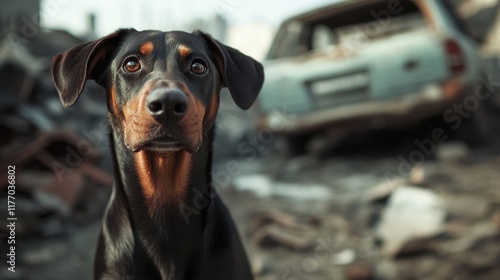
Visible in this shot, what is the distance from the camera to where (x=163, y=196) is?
2051 millimetres

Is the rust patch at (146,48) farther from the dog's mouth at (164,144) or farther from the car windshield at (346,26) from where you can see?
the car windshield at (346,26)

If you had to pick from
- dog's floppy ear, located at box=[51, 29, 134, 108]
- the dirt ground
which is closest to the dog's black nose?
dog's floppy ear, located at box=[51, 29, 134, 108]

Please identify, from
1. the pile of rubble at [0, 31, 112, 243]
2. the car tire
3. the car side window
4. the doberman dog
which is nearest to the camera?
the doberman dog

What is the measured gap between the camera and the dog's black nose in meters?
1.71

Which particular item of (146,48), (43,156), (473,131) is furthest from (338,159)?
(146,48)

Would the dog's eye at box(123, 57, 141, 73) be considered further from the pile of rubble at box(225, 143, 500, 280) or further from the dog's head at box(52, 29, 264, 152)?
the pile of rubble at box(225, 143, 500, 280)

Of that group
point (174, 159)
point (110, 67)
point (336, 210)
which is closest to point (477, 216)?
point (336, 210)

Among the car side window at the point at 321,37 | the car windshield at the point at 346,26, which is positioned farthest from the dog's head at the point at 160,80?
the car side window at the point at 321,37

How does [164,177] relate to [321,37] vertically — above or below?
below

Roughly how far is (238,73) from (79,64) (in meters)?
0.62

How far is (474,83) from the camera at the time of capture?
5.45 meters

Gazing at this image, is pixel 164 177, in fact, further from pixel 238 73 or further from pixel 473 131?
pixel 473 131

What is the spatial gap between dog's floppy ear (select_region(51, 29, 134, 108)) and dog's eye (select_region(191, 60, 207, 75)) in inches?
13.6

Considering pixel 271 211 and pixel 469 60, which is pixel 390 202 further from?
pixel 469 60
